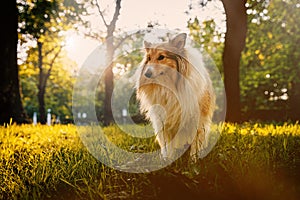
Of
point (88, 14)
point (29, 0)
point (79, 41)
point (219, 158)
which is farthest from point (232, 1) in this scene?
point (79, 41)

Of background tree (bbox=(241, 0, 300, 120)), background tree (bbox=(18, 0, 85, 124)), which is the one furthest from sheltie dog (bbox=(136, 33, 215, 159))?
background tree (bbox=(241, 0, 300, 120))

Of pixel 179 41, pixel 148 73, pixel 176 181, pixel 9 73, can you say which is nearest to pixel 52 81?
pixel 9 73

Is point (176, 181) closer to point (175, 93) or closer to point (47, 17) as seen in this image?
point (175, 93)

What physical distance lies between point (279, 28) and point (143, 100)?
2038cm

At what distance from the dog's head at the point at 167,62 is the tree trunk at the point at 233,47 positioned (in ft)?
21.8

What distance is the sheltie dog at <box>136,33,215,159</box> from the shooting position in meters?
4.79

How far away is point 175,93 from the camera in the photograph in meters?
5.03

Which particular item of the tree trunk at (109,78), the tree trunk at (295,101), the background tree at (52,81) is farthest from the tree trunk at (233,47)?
the background tree at (52,81)

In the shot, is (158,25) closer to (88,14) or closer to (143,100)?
(88,14)

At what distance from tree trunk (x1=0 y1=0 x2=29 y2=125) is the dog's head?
6730mm

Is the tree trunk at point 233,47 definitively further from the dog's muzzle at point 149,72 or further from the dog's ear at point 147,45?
the dog's muzzle at point 149,72

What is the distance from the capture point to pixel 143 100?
5.35m

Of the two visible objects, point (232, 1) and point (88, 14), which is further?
point (88, 14)

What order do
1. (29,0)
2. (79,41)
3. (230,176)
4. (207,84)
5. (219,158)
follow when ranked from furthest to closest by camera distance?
(79,41) < (29,0) < (207,84) < (219,158) < (230,176)
